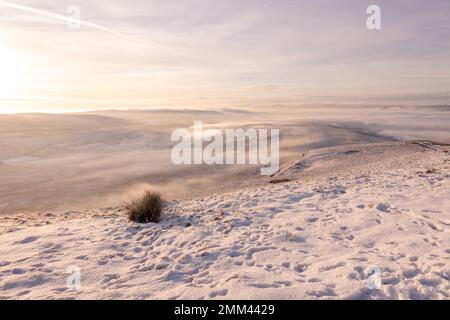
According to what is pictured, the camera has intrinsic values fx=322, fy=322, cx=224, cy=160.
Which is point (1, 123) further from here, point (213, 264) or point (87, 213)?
point (213, 264)

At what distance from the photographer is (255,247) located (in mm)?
5988

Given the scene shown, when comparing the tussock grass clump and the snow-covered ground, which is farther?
the tussock grass clump

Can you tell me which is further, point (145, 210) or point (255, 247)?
point (145, 210)

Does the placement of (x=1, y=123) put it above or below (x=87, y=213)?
above

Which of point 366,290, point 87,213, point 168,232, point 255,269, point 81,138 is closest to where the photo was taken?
point 366,290

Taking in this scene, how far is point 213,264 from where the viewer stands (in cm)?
543

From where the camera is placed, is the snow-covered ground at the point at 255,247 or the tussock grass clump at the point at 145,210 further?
the tussock grass clump at the point at 145,210

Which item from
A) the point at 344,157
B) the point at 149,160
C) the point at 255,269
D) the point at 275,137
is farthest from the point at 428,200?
the point at 275,137

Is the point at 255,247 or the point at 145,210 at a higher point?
the point at 145,210

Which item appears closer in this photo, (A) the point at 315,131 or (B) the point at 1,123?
(A) the point at 315,131

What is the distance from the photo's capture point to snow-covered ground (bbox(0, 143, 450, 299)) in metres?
4.55

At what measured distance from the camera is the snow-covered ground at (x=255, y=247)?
14.9 feet

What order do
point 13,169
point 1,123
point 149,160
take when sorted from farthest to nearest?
1. point 1,123
2. point 149,160
3. point 13,169

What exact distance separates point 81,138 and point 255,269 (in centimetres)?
3224
